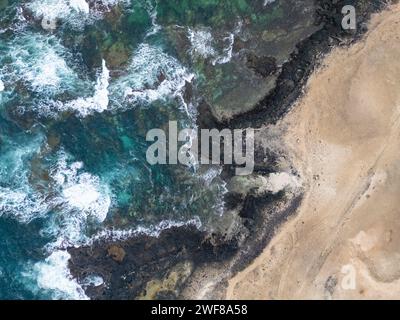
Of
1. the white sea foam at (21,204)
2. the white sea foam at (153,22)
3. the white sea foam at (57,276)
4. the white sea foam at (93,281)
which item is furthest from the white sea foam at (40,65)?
the white sea foam at (93,281)

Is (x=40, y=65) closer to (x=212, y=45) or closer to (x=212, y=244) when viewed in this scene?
(x=212, y=45)

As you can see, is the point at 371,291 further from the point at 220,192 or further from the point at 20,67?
the point at 20,67

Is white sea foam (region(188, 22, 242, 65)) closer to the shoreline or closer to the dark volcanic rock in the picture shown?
the shoreline

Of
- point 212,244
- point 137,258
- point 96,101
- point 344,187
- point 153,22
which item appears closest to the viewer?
point 344,187

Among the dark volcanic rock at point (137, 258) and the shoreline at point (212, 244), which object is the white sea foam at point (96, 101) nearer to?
the shoreline at point (212, 244)

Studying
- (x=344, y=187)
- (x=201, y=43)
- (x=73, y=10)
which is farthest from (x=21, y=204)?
(x=344, y=187)

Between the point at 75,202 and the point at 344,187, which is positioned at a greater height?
the point at 344,187

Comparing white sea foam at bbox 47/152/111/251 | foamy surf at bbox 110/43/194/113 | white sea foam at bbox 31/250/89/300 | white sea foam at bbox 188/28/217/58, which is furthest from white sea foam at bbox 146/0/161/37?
white sea foam at bbox 31/250/89/300
